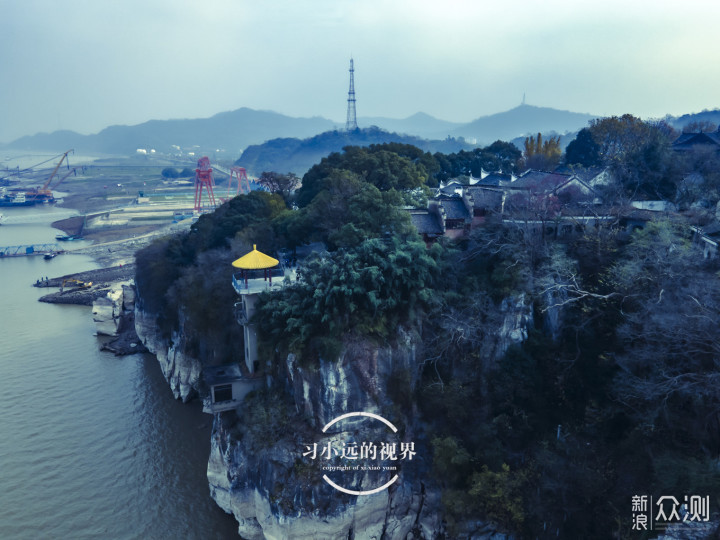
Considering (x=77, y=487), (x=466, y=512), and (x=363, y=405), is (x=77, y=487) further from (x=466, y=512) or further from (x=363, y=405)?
(x=466, y=512)

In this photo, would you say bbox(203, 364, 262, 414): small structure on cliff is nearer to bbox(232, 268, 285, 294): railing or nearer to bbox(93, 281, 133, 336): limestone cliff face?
bbox(232, 268, 285, 294): railing

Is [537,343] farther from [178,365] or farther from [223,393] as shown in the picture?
[178,365]

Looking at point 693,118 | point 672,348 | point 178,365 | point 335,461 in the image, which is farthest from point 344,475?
point 693,118

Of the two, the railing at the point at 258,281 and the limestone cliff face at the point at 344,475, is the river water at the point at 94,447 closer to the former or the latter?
the limestone cliff face at the point at 344,475

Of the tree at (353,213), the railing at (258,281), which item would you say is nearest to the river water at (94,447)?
the railing at (258,281)

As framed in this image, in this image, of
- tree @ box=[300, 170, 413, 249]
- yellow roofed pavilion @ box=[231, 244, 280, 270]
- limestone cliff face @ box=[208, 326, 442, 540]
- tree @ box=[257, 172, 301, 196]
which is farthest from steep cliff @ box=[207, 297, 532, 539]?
tree @ box=[257, 172, 301, 196]

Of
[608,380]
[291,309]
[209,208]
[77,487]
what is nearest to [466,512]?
[608,380]
